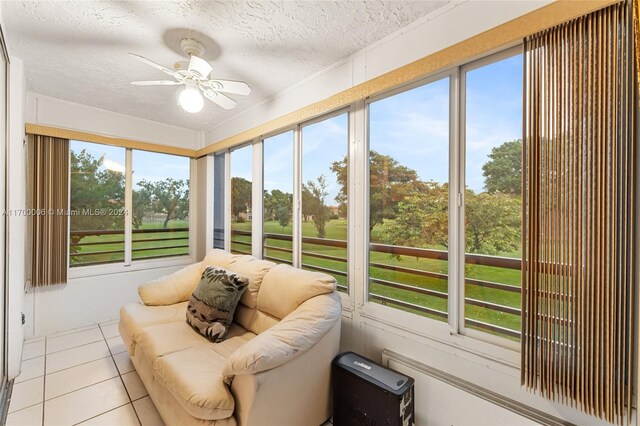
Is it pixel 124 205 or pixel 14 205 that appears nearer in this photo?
pixel 14 205

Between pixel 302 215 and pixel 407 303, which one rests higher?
pixel 302 215

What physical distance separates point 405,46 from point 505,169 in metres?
1.04

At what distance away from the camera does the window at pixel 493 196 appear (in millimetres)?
1633

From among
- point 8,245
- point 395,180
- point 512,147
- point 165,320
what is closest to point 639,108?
point 512,147

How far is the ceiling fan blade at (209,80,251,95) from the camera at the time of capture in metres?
2.03

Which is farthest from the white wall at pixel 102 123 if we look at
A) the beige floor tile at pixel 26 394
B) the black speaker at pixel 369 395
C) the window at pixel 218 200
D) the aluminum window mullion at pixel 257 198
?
the black speaker at pixel 369 395

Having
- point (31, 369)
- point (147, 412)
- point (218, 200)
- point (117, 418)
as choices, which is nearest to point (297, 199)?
point (218, 200)

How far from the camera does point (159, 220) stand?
13.4ft

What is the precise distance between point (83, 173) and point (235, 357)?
3328 millimetres

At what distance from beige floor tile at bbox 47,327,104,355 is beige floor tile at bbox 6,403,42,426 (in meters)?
0.97

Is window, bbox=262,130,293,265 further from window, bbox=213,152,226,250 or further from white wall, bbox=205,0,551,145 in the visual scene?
window, bbox=213,152,226,250

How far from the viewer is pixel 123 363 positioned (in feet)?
8.26

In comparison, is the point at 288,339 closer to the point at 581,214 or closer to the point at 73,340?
the point at 581,214

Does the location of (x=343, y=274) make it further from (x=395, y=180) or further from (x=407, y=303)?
(x=395, y=180)
